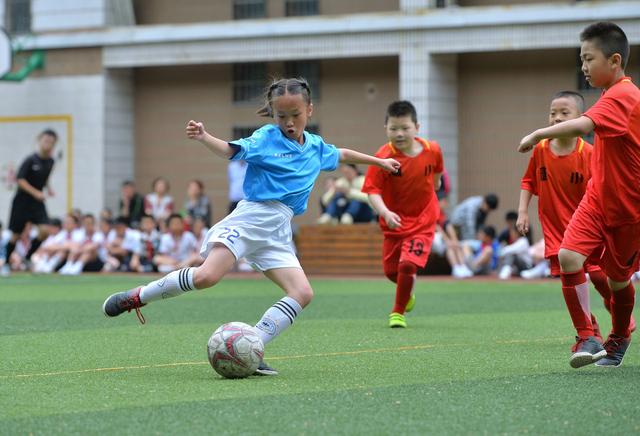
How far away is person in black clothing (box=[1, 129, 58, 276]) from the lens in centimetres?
2122

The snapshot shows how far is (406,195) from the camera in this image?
1191cm

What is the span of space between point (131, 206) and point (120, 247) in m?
1.37

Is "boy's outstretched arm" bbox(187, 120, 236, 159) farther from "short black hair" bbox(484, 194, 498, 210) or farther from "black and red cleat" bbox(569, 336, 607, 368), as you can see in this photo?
"short black hair" bbox(484, 194, 498, 210)

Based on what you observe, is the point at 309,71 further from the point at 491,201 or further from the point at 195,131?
the point at 195,131

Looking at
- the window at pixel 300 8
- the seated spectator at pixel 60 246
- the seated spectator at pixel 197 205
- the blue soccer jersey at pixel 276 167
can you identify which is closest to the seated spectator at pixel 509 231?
the seated spectator at pixel 197 205

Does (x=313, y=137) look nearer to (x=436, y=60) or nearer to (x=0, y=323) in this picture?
(x=0, y=323)

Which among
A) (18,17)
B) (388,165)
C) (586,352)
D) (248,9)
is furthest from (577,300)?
(18,17)

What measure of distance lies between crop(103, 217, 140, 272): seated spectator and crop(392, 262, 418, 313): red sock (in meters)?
14.2

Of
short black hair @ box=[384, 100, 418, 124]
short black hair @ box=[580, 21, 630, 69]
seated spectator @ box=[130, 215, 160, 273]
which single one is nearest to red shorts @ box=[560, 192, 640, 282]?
short black hair @ box=[580, 21, 630, 69]

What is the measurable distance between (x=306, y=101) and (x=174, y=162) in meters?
22.3

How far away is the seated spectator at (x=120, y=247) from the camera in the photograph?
82.7ft

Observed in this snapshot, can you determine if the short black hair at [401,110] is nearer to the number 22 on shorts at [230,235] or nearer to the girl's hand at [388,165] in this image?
the girl's hand at [388,165]

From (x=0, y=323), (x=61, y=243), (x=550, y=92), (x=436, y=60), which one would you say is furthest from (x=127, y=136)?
(x=0, y=323)

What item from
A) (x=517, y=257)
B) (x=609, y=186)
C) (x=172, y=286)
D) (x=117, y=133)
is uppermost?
(x=117, y=133)
